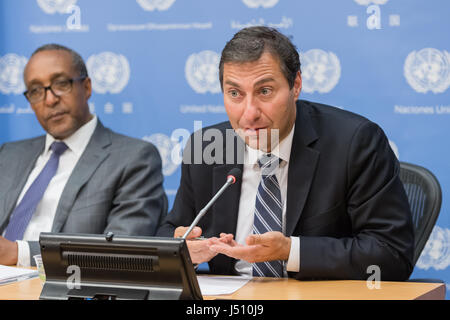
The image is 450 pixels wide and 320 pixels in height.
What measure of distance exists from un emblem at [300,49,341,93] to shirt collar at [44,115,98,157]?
1.22 metres

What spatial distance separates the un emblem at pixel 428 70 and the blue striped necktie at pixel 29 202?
192cm

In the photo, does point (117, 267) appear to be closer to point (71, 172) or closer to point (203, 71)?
point (71, 172)

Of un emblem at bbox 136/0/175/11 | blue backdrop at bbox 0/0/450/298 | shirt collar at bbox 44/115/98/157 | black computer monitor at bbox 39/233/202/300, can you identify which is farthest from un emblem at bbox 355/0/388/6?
black computer monitor at bbox 39/233/202/300

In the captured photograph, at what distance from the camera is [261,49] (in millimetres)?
2326

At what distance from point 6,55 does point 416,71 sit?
2.65 meters

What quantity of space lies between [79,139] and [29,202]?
428mm

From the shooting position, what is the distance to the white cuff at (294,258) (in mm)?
2160

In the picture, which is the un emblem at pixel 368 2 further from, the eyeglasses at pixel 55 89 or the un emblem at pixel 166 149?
the eyeglasses at pixel 55 89

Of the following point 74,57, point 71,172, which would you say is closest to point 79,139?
point 71,172

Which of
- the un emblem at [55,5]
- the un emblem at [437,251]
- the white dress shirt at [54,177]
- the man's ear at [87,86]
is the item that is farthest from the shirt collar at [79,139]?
the un emblem at [437,251]

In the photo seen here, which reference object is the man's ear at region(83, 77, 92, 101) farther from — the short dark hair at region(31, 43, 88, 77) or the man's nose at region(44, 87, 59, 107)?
the man's nose at region(44, 87, 59, 107)

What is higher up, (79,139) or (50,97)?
(50,97)

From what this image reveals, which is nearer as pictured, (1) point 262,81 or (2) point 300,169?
(1) point 262,81

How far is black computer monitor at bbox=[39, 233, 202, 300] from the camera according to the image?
5.38 feet
